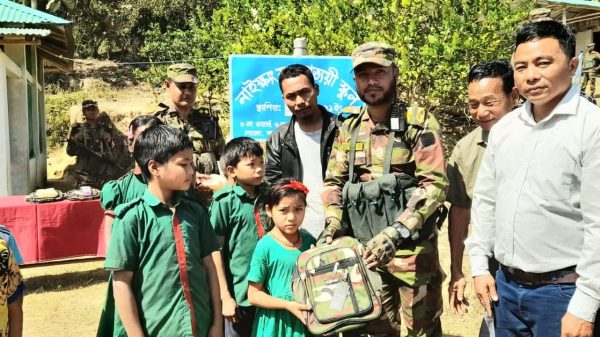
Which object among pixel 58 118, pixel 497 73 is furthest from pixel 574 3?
pixel 58 118

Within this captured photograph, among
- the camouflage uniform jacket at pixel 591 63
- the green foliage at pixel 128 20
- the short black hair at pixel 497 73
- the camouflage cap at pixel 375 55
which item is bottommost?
the short black hair at pixel 497 73

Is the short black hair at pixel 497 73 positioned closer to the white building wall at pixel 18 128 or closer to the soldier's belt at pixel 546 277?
the soldier's belt at pixel 546 277

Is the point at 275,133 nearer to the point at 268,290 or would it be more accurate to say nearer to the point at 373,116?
the point at 373,116

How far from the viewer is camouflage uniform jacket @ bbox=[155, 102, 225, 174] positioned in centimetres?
370

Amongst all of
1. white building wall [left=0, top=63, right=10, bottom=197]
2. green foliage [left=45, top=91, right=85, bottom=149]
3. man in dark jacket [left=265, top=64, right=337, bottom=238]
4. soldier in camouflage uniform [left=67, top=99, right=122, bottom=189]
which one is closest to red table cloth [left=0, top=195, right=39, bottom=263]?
white building wall [left=0, top=63, right=10, bottom=197]

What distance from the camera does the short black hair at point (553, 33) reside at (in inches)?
75.9

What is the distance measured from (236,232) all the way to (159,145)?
2.54 feet

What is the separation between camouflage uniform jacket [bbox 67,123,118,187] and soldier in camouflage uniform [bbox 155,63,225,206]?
786cm

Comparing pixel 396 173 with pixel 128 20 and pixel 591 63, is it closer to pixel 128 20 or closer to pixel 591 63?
pixel 591 63

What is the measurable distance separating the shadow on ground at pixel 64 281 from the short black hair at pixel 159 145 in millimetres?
4220

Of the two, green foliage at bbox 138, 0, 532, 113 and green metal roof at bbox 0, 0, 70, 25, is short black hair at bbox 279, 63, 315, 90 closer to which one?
green foliage at bbox 138, 0, 532, 113

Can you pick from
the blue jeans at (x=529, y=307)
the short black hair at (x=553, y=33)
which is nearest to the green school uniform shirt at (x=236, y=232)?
the blue jeans at (x=529, y=307)

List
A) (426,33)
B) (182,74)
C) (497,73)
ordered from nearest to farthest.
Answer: (497,73) < (182,74) < (426,33)

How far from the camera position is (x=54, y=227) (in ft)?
18.6
